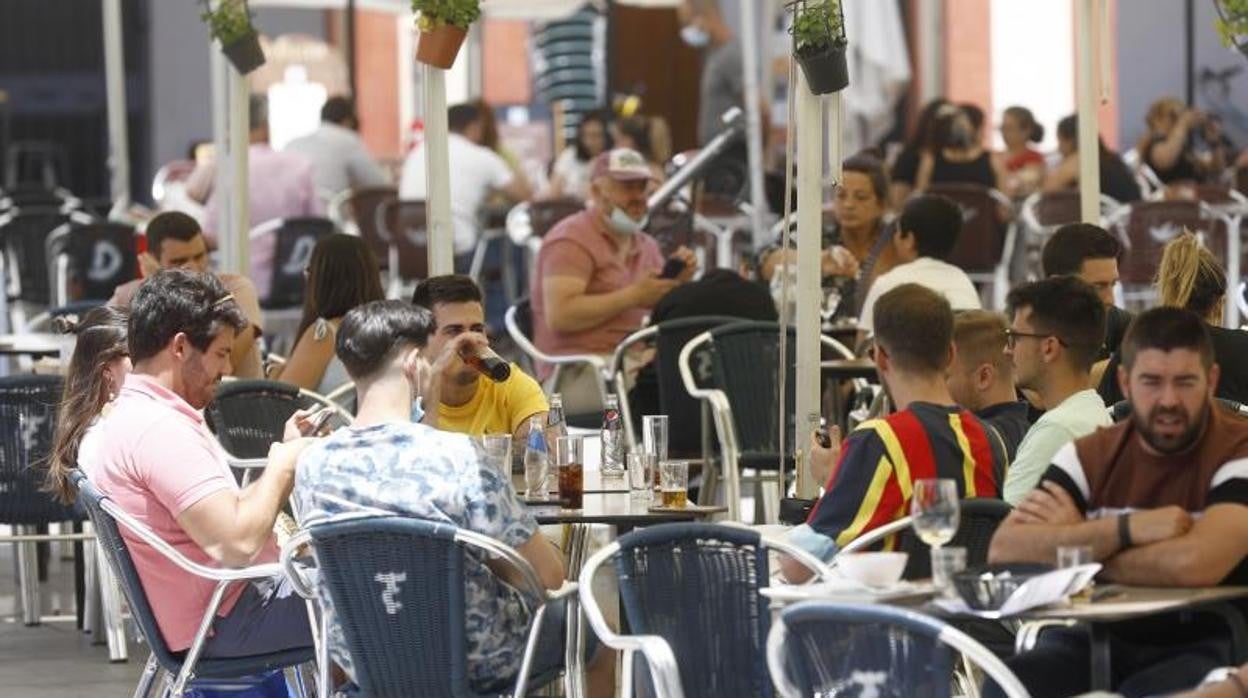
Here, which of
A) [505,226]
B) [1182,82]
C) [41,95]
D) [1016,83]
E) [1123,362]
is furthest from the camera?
[41,95]

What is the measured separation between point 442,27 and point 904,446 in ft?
9.83

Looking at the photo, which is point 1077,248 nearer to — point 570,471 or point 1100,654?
point 570,471

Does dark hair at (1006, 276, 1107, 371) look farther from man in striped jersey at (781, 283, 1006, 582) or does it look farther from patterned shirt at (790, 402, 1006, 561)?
patterned shirt at (790, 402, 1006, 561)

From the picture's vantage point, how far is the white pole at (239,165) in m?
9.19

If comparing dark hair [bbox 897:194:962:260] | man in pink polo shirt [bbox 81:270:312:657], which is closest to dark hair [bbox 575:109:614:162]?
dark hair [bbox 897:194:962:260]

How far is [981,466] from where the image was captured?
5.15 meters

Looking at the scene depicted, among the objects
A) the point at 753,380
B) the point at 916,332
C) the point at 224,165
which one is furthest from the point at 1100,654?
the point at 224,165

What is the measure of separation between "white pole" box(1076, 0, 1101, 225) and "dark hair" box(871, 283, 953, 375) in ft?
10.5

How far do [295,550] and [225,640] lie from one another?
1.51 feet

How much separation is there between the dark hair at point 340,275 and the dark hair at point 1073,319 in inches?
107

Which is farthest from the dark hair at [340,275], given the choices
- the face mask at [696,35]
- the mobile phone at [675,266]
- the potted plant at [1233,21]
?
the face mask at [696,35]

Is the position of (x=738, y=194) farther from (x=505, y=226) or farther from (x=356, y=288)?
(x=356, y=288)

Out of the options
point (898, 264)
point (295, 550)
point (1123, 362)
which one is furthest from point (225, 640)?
point (898, 264)

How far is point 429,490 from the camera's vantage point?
499 centimetres
